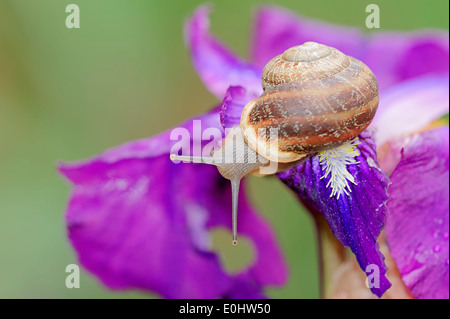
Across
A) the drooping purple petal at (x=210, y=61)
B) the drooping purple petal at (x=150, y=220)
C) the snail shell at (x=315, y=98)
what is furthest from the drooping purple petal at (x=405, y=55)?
the snail shell at (x=315, y=98)

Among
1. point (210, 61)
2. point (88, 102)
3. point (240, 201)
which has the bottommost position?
point (240, 201)

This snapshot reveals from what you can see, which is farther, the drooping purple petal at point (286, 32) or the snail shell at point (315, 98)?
the drooping purple petal at point (286, 32)

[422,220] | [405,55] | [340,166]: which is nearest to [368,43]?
[405,55]

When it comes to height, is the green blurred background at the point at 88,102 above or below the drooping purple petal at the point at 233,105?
above

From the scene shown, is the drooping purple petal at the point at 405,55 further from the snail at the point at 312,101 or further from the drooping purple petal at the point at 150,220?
the snail at the point at 312,101

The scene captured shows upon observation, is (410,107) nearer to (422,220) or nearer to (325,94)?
(422,220)

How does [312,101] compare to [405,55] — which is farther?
[405,55]
